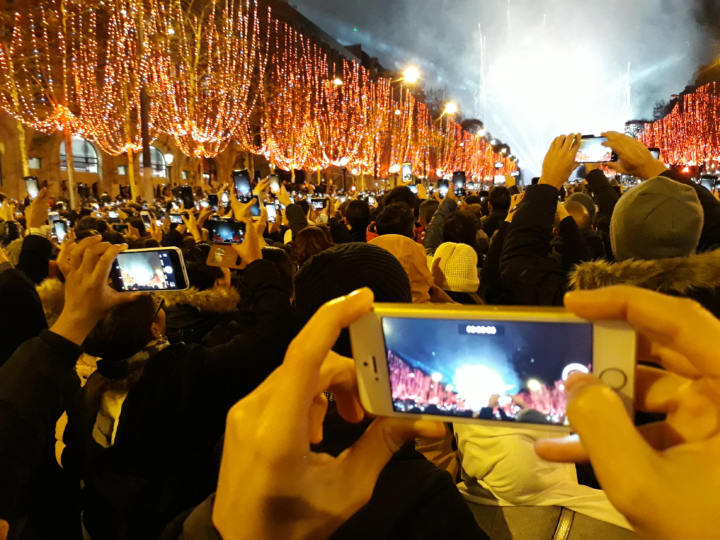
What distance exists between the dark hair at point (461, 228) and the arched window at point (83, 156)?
39531mm

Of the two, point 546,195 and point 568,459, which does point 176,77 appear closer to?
point 546,195

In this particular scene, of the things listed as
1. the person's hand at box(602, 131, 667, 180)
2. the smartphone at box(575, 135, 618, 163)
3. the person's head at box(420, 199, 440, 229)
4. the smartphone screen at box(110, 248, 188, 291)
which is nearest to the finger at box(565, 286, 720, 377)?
the smartphone screen at box(110, 248, 188, 291)

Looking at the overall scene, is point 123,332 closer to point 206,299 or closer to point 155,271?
point 155,271

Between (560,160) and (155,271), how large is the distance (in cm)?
221

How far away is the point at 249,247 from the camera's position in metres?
2.62

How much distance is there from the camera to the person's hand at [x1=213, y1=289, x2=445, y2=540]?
84 cm

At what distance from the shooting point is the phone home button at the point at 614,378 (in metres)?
0.88

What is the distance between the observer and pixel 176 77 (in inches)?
1005

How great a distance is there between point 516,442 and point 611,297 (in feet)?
2.93

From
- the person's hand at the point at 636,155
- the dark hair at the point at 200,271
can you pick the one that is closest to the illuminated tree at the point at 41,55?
the dark hair at the point at 200,271

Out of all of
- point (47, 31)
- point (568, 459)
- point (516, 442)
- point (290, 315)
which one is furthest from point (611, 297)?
point (47, 31)

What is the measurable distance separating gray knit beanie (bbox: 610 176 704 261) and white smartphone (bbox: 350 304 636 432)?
1294mm

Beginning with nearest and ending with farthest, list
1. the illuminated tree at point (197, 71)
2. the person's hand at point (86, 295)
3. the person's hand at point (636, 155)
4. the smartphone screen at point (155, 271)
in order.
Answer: the person's hand at point (86, 295)
the smartphone screen at point (155, 271)
the person's hand at point (636, 155)
the illuminated tree at point (197, 71)

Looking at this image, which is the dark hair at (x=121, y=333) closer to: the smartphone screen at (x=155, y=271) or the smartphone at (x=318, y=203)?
the smartphone screen at (x=155, y=271)
